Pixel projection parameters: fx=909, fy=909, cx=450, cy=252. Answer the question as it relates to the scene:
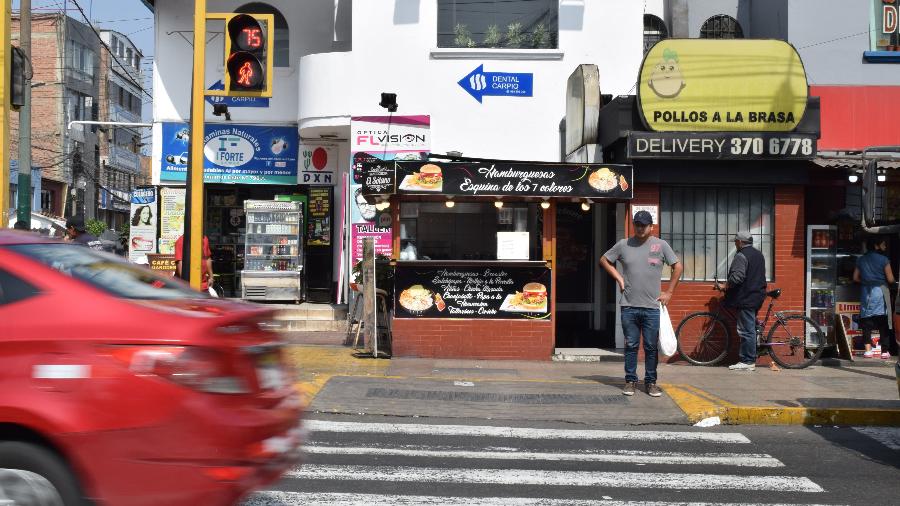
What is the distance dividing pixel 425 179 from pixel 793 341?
555 cm

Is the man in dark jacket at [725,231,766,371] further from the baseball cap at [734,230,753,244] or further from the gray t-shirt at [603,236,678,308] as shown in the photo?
the gray t-shirt at [603,236,678,308]

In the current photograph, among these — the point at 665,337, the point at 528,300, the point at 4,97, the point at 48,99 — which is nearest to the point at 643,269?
the point at 665,337

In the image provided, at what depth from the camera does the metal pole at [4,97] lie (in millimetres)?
11609

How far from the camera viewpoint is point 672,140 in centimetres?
1234

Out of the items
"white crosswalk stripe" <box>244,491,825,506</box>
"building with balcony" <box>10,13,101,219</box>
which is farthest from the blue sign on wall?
"building with balcony" <box>10,13,101,219</box>

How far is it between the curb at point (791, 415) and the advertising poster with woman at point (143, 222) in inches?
498

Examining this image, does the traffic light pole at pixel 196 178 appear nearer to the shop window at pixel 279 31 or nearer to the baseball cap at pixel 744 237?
the baseball cap at pixel 744 237

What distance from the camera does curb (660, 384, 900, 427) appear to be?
9.11 metres

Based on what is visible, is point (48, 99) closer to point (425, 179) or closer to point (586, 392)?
point (425, 179)

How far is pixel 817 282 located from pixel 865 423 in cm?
443

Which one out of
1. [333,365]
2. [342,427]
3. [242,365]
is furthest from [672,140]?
[242,365]

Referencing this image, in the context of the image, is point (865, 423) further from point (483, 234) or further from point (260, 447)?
point (260, 447)

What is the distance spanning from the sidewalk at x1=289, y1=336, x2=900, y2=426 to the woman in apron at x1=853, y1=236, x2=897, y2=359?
567 millimetres

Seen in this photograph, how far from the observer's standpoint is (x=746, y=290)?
12070 mm
